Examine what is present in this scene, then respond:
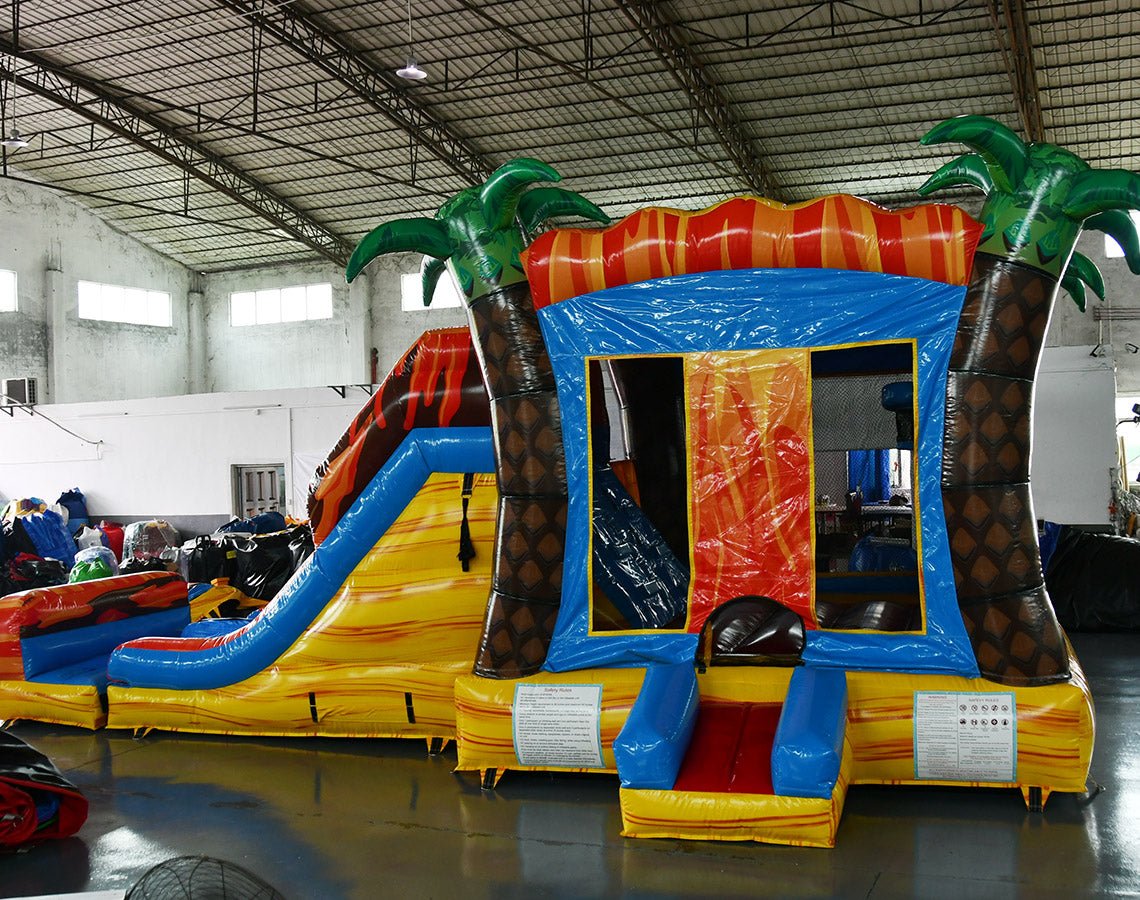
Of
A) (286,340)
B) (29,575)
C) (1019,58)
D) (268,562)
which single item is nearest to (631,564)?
(268,562)

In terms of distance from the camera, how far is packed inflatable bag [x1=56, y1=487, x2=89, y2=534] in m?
17.6

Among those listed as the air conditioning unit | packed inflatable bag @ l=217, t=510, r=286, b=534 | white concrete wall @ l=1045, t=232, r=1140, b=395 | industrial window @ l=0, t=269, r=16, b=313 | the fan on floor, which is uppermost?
industrial window @ l=0, t=269, r=16, b=313

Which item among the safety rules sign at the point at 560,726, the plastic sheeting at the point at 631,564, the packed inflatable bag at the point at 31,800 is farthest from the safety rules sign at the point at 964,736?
the packed inflatable bag at the point at 31,800

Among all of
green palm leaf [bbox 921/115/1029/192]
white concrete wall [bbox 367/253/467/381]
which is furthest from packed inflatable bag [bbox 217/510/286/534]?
white concrete wall [bbox 367/253/467/381]

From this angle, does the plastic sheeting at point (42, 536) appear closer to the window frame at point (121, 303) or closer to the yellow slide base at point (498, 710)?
the window frame at point (121, 303)

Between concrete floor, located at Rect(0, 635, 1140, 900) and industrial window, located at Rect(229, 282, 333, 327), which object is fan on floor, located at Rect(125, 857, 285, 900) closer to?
concrete floor, located at Rect(0, 635, 1140, 900)

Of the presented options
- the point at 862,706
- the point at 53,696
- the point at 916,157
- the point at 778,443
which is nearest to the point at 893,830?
the point at 862,706

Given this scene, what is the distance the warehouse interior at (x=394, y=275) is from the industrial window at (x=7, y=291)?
0.05 metres

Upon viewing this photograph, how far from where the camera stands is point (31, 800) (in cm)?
352

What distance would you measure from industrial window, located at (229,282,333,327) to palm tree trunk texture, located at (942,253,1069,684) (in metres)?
18.4

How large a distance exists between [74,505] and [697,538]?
16.2 meters

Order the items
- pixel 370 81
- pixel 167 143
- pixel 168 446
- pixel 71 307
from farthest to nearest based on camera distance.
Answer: pixel 71 307
pixel 168 446
pixel 167 143
pixel 370 81

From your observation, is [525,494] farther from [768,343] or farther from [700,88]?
[700,88]

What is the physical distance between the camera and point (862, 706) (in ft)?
12.6
